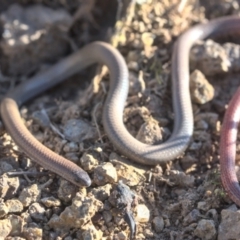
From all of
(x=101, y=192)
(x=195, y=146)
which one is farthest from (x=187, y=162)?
(x=101, y=192)

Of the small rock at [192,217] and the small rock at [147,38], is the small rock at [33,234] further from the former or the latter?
the small rock at [147,38]

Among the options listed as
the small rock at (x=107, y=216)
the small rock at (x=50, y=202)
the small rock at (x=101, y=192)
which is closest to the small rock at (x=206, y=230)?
the small rock at (x=107, y=216)

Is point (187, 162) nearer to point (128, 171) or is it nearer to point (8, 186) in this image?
point (128, 171)

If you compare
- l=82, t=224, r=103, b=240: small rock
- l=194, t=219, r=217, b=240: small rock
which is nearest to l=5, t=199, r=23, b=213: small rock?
l=82, t=224, r=103, b=240: small rock

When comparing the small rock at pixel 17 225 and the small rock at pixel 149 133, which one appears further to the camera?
the small rock at pixel 149 133

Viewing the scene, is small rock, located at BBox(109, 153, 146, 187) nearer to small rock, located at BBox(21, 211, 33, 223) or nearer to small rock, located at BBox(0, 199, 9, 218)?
small rock, located at BBox(21, 211, 33, 223)

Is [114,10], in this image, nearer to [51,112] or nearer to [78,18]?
[78,18]

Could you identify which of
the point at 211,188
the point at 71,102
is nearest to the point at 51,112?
the point at 71,102
